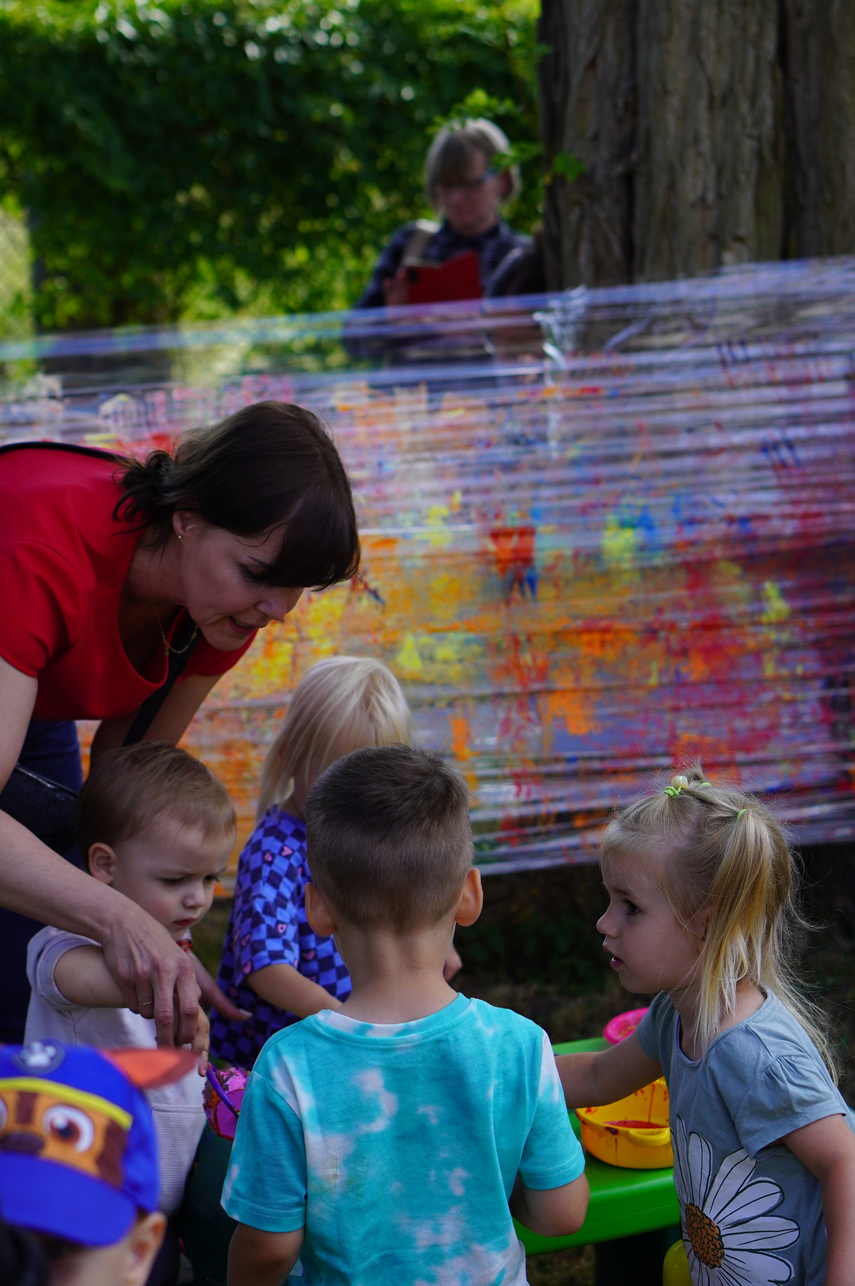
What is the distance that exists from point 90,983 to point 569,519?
173 cm

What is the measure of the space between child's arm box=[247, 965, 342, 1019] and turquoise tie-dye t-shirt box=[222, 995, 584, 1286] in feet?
1.99

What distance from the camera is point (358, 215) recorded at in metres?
6.69

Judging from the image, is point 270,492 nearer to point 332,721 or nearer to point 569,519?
point 332,721

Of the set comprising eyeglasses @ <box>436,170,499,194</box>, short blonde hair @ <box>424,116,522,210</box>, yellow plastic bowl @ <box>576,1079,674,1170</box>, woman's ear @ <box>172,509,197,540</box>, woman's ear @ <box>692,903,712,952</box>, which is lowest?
yellow plastic bowl @ <box>576,1079,674,1170</box>

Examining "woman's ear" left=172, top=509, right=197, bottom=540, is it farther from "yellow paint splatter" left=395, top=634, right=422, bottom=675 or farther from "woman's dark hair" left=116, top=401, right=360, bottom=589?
"yellow paint splatter" left=395, top=634, right=422, bottom=675

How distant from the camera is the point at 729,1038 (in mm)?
1542

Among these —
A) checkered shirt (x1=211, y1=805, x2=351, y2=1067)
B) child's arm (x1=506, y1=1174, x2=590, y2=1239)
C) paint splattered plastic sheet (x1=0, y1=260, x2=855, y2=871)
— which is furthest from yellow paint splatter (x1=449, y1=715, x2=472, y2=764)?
child's arm (x1=506, y1=1174, x2=590, y2=1239)

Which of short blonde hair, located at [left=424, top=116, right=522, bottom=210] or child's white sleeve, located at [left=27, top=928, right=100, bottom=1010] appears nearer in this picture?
child's white sleeve, located at [left=27, top=928, right=100, bottom=1010]

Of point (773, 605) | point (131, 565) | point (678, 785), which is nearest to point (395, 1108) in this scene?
point (678, 785)

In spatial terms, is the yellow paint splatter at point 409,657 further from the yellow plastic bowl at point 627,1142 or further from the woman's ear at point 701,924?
the woman's ear at point 701,924

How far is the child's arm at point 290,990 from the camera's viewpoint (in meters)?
1.96

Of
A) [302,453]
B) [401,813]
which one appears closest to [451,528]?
[302,453]

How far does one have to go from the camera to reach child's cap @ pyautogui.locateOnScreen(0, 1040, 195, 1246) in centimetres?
81

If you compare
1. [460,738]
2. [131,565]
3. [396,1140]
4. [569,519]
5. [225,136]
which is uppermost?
[225,136]
